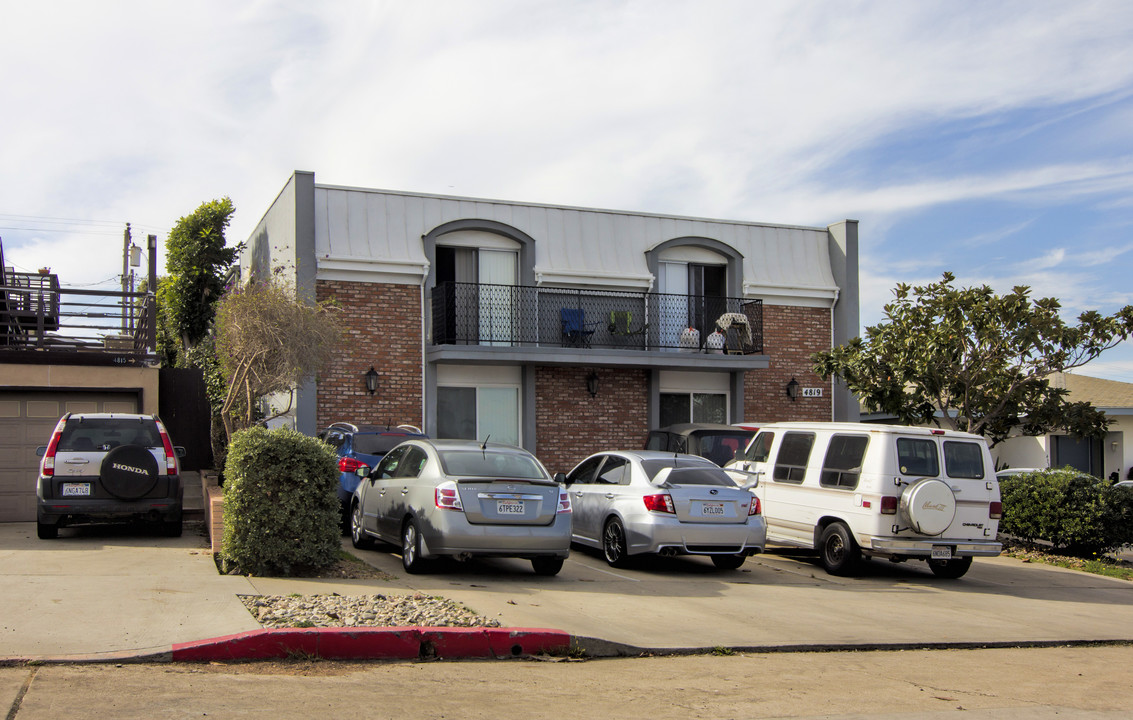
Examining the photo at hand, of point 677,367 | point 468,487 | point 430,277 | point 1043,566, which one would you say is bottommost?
point 1043,566

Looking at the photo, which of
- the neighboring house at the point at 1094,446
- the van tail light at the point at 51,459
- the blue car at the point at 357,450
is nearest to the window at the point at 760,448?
the blue car at the point at 357,450

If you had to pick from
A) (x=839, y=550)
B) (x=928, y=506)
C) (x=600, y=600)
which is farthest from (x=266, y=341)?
(x=928, y=506)

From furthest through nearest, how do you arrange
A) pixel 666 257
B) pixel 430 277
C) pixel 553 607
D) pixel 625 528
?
pixel 666 257 < pixel 430 277 < pixel 625 528 < pixel 553 607

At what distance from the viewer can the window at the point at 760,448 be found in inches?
568

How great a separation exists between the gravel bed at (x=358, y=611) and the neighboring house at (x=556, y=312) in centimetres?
1023

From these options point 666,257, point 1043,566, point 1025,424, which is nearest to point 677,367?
point 666,257

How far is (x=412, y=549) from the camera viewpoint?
10992 mm

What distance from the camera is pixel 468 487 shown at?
1070 cm

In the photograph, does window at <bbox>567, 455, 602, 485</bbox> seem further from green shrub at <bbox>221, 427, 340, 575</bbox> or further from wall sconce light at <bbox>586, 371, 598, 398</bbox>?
wall sconce light at <bbox>586, 371, 598, 398</bbox>

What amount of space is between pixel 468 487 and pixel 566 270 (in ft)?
35.8

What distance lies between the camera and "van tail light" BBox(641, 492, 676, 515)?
12.0 m

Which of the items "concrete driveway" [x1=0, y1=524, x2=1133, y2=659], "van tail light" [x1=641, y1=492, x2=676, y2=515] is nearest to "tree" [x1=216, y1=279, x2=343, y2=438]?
"concrete driveway" [x1=0, y1=524, x2=1133, y2=659]

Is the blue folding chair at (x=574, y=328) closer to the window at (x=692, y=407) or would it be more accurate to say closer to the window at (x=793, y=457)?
the window at (x=692, y=407)

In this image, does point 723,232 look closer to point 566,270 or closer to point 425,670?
point 566,270
